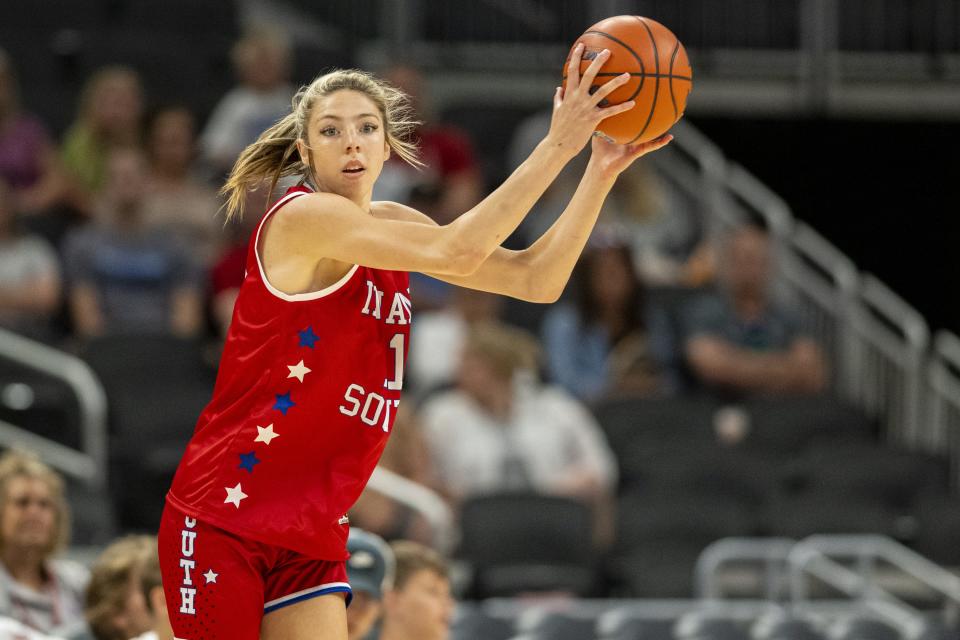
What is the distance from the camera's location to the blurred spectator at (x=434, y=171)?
9.41 m

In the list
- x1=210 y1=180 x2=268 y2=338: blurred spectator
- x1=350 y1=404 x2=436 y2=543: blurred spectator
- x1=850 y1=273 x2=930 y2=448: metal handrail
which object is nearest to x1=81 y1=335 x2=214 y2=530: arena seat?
x1=210 y1=180 x2=268 y2=338: blurred spectator

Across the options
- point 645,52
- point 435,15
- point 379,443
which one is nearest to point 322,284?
point 379,443

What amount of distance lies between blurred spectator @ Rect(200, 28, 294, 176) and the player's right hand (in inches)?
256

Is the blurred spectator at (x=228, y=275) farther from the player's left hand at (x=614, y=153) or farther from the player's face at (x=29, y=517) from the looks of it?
the player's left hand at (x=614, y=153)

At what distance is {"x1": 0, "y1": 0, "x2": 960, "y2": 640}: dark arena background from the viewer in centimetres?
775

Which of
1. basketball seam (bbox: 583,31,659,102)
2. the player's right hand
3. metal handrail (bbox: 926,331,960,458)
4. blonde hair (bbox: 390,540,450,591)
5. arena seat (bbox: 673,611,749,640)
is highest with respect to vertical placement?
basketball seam (bbox: 583,31,659,102)

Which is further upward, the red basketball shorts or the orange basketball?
the orange basketball

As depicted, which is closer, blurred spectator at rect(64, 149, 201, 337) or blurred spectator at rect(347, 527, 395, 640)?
blurred spectator at rect(347, 527, 395, 640)

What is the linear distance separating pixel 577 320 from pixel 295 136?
215 inches

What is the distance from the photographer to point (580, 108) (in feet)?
11.5

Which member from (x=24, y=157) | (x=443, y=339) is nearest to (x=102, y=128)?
(x=24, y=157)

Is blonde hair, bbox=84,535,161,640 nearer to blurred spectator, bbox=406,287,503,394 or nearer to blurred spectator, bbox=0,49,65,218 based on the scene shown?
blurred spectator, bbox=406,287,503,394

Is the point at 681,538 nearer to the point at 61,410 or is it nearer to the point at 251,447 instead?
the point at 61,410

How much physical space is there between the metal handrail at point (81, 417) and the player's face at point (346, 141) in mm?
4306
